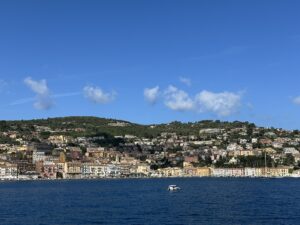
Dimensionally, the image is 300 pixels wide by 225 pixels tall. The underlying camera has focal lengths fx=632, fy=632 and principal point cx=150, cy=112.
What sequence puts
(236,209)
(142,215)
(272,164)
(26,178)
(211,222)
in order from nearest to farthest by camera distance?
(211,222)
(142,215)
(236,209)
(26,178)
(272,164)

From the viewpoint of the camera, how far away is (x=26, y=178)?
175125 millimetres

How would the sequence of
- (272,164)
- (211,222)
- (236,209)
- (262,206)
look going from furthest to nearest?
(272,164), (262,206), (236,209), (211,222)

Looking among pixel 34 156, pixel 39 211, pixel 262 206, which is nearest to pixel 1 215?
pixel 39 211

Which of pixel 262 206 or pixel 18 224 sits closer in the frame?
pixel 18 224

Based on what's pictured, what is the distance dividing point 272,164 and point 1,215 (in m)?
146

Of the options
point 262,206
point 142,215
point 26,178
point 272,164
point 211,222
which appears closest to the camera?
point 211,222

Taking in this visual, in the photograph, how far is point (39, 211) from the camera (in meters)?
54.3

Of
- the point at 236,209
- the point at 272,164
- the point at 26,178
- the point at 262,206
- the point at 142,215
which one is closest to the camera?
the point at 142,215

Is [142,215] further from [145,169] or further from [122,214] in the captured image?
[145,169]

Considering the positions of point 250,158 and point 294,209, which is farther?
point 250,158

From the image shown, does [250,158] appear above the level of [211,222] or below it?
above

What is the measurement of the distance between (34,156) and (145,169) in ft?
114

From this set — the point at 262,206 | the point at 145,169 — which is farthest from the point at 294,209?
the point at 145,169

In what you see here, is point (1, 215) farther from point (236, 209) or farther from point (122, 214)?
point (236, 209)
